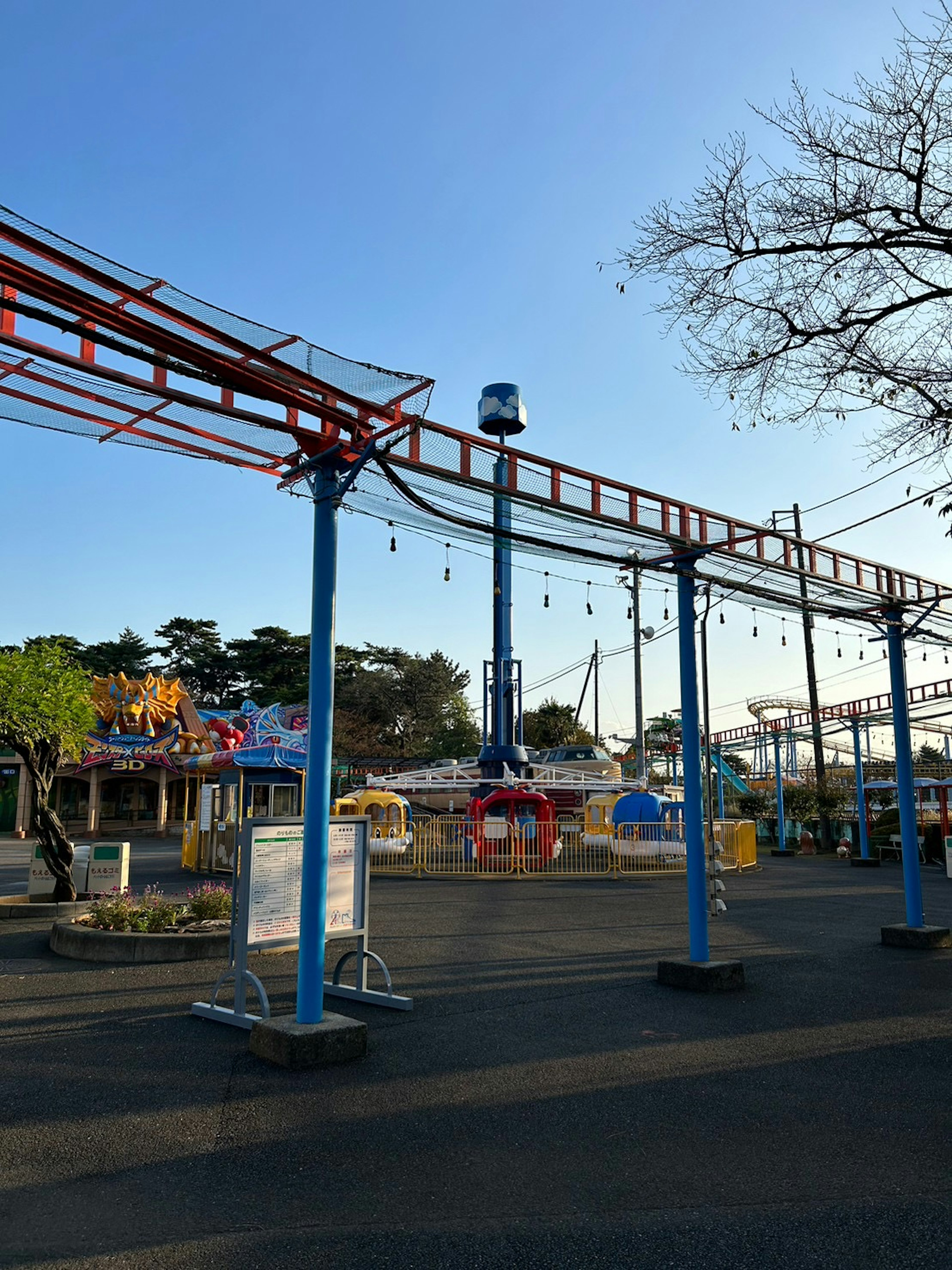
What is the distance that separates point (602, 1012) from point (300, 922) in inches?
124

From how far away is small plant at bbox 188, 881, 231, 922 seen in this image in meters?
11.8

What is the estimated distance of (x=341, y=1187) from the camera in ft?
15.2

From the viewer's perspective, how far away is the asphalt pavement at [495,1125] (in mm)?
4102

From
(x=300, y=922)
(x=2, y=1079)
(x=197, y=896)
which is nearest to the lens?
(x=2, y=1079)

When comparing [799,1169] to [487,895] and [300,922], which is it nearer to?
[300,922]

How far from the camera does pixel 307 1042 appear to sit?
6.68 metres

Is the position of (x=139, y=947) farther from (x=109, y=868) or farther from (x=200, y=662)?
(x=200, y=662)

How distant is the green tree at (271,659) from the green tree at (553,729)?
54.6 feet

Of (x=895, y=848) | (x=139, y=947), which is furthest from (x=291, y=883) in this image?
(x=895, y=848)

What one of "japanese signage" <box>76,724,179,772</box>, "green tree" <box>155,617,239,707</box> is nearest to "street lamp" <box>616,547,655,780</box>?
"japanese signage" <box>76,724,179,772</box>

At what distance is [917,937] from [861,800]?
17.7m

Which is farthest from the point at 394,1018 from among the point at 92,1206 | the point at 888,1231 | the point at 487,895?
the point at 487,895

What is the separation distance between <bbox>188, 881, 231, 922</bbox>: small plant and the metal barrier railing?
11.2m

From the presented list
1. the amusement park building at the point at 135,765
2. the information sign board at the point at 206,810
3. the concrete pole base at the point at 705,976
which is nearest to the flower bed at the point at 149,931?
the concrete pole base at the point at 705,976
